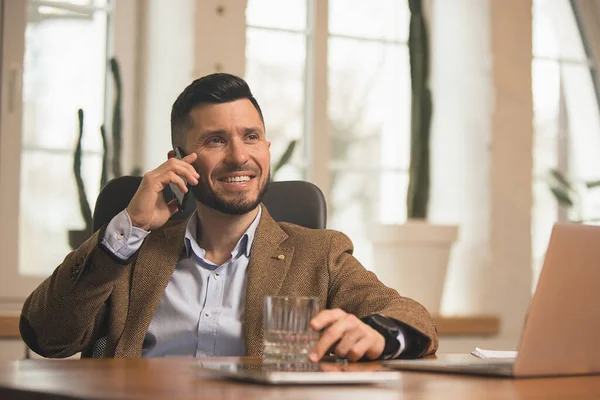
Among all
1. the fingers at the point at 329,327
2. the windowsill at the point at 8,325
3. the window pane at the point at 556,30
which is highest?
the window pane at the point at 556,30

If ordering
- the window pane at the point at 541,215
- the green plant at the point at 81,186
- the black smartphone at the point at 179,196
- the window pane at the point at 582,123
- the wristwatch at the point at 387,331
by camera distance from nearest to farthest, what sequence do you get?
1. the wristwatch at the point at 387,331
2. the black smartphone at the point at 179,196
3. the green plant at the point at 81,186
4. the window pane at the point at 541,215
5. the window pane at the point at 582,123

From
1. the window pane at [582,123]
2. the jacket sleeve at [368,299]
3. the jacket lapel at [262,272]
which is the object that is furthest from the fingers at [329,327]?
the window pane at [582,123]

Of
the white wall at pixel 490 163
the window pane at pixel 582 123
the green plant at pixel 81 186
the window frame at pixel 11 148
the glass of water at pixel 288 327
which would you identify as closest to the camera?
the glass of water at pixel 288 327

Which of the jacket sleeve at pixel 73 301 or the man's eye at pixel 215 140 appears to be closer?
the jacket sleeve at pixel 73 301

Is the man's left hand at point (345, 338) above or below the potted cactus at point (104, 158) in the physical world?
below

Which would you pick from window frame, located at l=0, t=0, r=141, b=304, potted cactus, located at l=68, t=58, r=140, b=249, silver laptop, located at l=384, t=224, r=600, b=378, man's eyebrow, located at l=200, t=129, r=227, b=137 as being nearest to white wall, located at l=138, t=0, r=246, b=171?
potted cactus, located at l=68, t=58, r=140, b=249

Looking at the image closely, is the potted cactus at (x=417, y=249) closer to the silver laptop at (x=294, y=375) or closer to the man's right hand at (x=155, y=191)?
the man's right hand at (x=155, y=191)

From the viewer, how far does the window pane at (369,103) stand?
13.6ft

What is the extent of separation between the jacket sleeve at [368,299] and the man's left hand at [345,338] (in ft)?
0.42

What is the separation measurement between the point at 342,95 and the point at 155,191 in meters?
2.17

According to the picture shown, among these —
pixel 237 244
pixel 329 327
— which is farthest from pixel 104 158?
pixel 329 327

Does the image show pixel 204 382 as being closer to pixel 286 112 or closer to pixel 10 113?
pixel 10 113

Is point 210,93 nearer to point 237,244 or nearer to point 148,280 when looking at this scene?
point 237,244

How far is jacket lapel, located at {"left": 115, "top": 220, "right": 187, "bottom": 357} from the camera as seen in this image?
6.74ft
